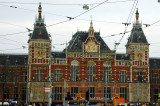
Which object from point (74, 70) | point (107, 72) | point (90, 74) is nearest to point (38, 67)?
point (74, 70)

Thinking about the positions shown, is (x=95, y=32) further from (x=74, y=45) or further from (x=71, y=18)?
(x=71, y=18)

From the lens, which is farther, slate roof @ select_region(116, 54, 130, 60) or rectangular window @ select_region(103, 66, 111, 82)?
slate roof @ select_region(116, 54, 130, 60)

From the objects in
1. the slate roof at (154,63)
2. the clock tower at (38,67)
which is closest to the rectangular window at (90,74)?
the clock tower at (38,67)

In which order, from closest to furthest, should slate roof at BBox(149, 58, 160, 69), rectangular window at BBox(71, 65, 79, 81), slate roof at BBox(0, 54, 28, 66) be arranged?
rectangular window at BBox(71, 65, 79, 81)
slate roof at BBox(0, 54, 28, 66)
slate roof at BBox(149, 58, 160, 69)

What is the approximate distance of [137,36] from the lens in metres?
63.0

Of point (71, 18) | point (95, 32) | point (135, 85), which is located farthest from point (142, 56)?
point (71, 18)

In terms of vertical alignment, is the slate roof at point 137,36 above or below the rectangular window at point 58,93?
above

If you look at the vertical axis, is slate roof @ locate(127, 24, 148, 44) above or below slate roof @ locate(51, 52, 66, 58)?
above

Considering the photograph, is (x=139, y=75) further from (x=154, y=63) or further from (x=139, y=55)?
(x=154, y=63)

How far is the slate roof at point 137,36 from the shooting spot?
62391 mm

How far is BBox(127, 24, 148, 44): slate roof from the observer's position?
6239cm

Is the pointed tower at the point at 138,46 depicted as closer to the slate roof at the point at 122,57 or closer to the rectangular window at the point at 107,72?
the slate roof at the point at 122,57

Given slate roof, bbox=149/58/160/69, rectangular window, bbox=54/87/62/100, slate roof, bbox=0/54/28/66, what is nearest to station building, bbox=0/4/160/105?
rectangular window, bbox=54/87/62/100

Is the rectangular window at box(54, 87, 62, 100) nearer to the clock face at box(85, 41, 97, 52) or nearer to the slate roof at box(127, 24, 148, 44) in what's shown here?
the clock face at box(85, 41, 97, 52)
